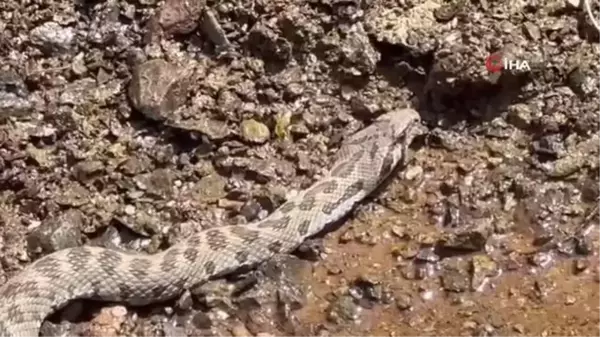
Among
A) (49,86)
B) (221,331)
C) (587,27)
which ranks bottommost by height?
(221,331)

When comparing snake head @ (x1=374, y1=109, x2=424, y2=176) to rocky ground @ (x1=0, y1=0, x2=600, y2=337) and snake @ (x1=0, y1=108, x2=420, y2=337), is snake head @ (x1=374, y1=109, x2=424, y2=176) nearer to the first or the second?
snake @ (x1=0, y1=108, x2=420, y2=337)

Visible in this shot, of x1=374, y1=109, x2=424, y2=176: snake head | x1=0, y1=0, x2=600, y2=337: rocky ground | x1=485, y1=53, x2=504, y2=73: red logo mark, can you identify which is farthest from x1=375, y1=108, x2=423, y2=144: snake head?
x1=485, y1=53, x2=504, y2=73: red logo mark

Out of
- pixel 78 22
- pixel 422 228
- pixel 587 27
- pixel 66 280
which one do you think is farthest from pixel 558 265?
pixel 78 22

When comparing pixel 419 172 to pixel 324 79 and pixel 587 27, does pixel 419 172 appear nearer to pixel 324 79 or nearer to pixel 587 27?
pixel 324 79

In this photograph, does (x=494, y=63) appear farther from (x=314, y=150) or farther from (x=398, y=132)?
(x=314, y=150)

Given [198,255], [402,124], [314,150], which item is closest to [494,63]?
[402,124]

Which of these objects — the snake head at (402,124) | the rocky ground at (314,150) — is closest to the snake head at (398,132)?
the snake head at (402,124)

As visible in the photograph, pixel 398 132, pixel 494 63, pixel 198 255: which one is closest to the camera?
pixel 198 255
